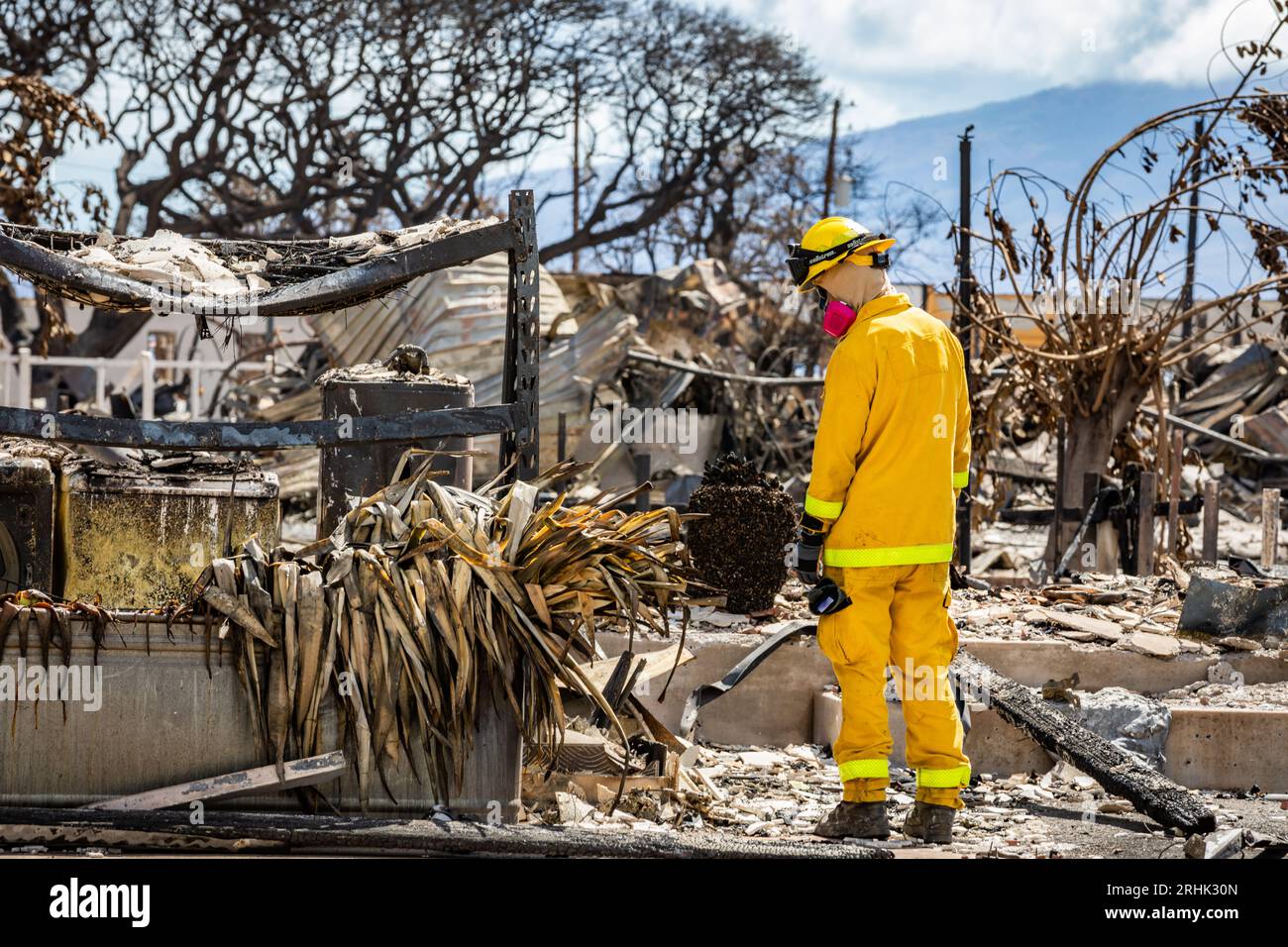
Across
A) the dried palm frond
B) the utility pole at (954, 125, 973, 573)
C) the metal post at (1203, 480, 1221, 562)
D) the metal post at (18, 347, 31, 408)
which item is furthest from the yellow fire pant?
the metal post at (18, 347, 31, 408)

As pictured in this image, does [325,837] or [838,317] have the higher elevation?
[838,317]

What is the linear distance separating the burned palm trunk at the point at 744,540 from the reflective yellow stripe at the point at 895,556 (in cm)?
316

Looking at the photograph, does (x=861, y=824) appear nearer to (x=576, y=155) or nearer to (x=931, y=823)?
(x=931, y=823)

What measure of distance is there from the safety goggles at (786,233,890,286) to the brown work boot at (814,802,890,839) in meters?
2.00

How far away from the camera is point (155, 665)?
4676mm

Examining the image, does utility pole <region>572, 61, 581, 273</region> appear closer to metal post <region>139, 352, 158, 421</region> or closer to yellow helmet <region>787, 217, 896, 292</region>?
metal post <region>139, 352, 158, 421</region>

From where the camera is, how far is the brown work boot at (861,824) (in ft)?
16.6

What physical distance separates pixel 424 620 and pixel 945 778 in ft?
6.42

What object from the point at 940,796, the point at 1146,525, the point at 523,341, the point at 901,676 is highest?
the point at 523,341

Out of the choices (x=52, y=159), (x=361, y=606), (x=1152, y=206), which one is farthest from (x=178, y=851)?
(x=52, y=159)

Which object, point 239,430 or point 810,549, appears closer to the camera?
point 810,549

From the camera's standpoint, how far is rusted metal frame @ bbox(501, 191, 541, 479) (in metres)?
6.05

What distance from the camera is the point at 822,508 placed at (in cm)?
507

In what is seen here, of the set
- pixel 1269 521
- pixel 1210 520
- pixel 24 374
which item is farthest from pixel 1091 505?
pixel 24 374
